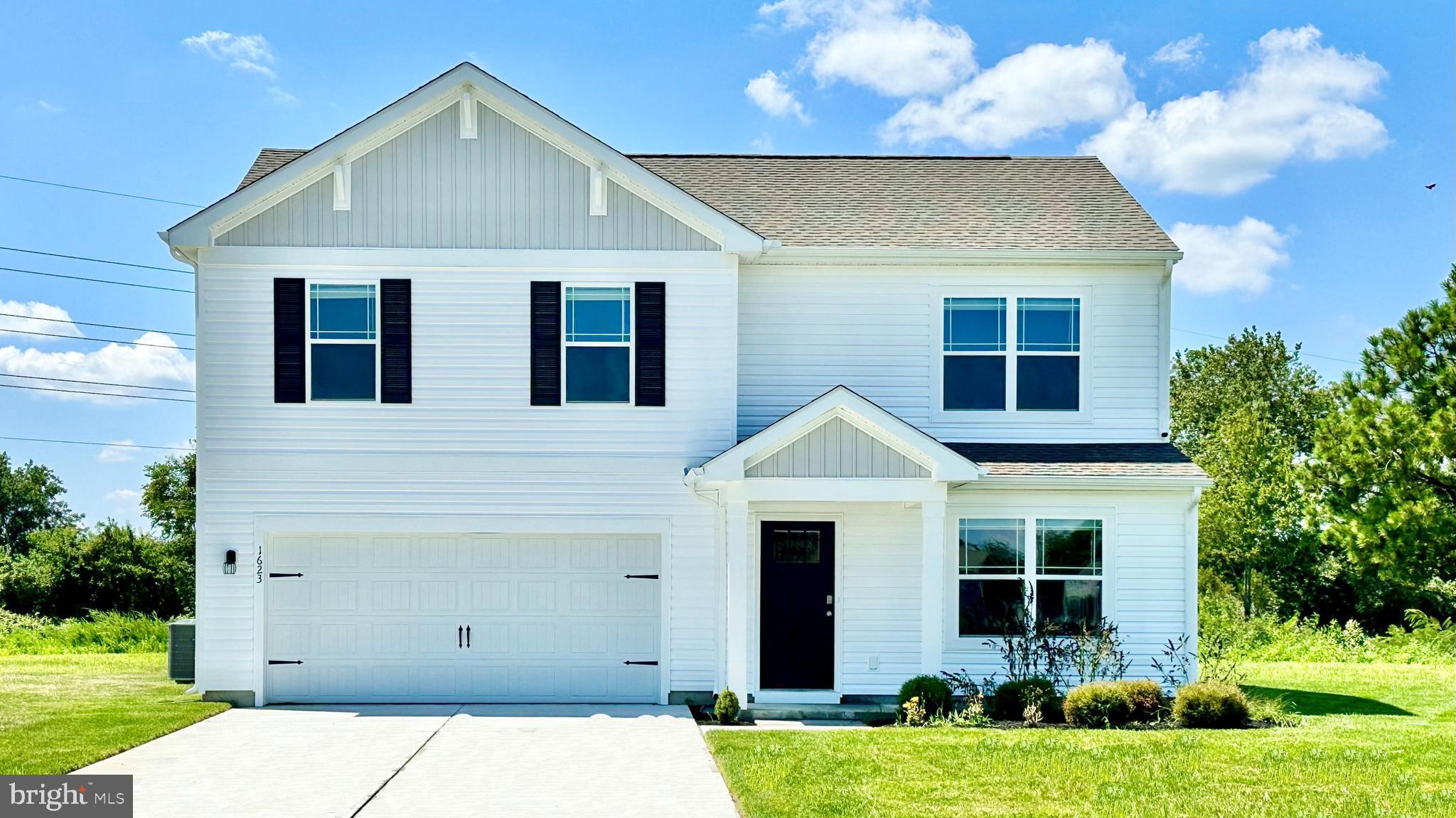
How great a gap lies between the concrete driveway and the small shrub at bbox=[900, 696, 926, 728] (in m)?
2.36

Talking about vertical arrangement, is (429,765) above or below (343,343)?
below

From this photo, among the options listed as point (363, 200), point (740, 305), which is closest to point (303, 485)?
point (363, 200)

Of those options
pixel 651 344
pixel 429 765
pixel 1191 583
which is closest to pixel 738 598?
pixel 651 344

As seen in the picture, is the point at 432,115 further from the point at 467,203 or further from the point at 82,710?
the point at 82,710

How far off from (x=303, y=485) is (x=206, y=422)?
53.8 inches

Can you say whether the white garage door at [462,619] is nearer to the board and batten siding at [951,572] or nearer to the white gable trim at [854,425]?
the board and batten siding at [951,572]

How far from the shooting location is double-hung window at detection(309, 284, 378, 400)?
50.6 feet

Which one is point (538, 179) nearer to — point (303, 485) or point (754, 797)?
point (303, 485)

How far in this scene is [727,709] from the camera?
14.0m

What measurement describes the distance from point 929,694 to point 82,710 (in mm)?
9386

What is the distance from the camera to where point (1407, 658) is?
23.7 meters

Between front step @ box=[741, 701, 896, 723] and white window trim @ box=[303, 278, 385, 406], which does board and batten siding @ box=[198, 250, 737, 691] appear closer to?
white window trim @ box=[303, 278, 385, 406]

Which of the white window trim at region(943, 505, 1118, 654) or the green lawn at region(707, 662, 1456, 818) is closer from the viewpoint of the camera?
the green lawn at region(707, 662, 1456, 818)

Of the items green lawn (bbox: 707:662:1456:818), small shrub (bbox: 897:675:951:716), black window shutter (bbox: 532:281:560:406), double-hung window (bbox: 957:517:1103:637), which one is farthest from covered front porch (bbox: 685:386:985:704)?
green lawn (bbox: 707:662:1456:818)
